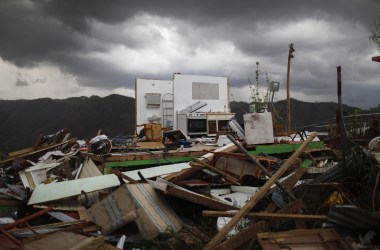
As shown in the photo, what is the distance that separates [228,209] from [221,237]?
1351 mm

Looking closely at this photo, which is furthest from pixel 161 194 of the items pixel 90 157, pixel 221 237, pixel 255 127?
pixel 255 127

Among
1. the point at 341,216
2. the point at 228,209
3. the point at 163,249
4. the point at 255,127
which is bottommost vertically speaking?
the point at 163,249

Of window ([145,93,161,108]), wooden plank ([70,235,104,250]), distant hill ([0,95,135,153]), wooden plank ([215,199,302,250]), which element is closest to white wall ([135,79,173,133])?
window ([145,93,161,108])

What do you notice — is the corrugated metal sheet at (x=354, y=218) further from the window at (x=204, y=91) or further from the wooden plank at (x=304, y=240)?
the window at (x=204, y=91)

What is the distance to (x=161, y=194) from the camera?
5.72 meters

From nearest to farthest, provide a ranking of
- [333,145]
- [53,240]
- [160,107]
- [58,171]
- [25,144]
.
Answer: [53,240], [58,171], [333,145], [160,107], [25,144]

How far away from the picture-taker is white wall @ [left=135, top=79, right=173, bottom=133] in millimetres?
20438

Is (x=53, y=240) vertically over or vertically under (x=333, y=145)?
under

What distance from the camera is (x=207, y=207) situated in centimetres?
541

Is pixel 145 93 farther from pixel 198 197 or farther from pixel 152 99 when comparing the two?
pixel 198 197

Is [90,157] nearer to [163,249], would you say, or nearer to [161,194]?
[161,194]

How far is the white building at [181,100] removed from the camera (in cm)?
1942

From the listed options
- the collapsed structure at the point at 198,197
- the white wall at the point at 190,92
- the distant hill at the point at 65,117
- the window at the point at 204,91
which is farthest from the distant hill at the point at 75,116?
the collapsed structure at the point at 198,197

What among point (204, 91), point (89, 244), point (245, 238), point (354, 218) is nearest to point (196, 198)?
point (245, 238)
